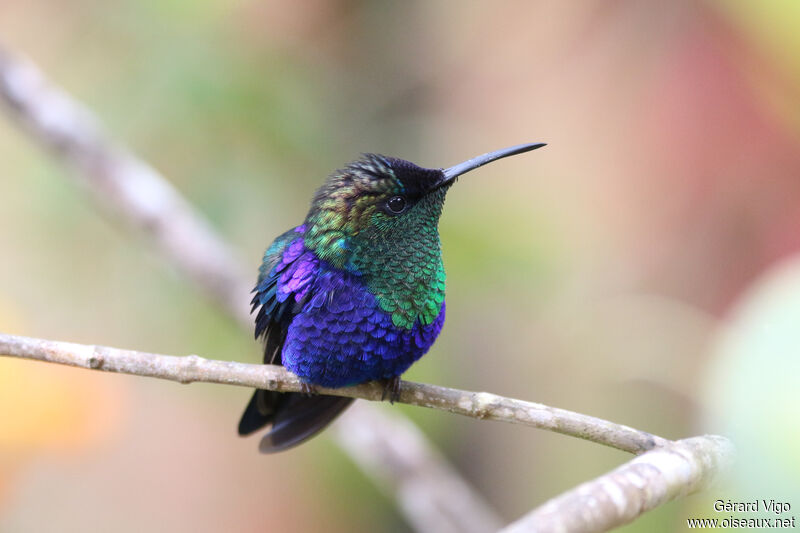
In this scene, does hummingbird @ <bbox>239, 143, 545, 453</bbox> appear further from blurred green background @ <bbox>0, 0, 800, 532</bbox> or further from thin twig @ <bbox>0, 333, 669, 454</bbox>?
blurred green background @ <bbox>0, 0, 800, 532</bbox>

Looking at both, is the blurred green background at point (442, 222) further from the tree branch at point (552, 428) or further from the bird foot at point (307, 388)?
the tree branch at point (552, 428)

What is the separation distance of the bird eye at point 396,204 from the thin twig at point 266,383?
1.73ft

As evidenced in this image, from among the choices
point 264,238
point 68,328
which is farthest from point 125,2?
point 68,328

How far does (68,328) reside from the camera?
191 inches

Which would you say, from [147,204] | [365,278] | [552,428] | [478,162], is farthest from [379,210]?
[147,204]

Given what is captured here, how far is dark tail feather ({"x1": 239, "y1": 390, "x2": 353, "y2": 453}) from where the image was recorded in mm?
2668

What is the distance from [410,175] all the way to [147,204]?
195cm

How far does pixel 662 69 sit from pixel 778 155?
91 centimetres

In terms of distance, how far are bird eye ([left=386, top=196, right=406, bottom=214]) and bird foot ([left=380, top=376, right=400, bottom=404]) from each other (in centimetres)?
50

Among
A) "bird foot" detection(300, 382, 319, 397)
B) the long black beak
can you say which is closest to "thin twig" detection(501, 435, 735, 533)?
the long black beak

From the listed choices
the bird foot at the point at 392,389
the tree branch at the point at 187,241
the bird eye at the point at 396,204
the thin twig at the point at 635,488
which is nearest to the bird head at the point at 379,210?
the bird eye at the point at 396,204

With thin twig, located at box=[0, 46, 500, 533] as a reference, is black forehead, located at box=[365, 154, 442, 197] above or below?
below

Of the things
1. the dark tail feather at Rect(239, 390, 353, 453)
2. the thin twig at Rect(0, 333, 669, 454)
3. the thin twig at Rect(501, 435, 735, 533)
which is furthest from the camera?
the dark tail feather at Rect(239, 390, 353, 453)

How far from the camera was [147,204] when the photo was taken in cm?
375
